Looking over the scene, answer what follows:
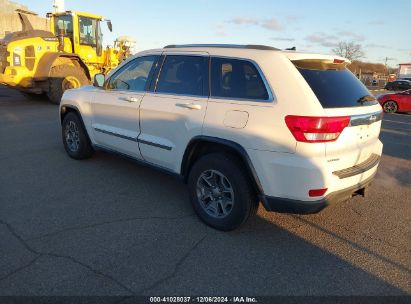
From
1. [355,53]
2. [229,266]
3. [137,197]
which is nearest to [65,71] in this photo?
[137,197]

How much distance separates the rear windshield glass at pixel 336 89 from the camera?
10.0 feet

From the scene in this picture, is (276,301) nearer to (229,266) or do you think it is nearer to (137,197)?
(229,266)

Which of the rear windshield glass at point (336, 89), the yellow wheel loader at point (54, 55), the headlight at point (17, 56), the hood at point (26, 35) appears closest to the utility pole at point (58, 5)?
the yellow wheel loader at point (54, 55)

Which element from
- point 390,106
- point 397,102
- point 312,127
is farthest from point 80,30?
point 397,102

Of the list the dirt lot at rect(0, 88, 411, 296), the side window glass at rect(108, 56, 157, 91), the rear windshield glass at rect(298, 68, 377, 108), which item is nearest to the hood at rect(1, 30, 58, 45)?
the dirt lot at rect(0, 88, 411, 296)

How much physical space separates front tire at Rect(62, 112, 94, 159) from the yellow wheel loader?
22.1ft

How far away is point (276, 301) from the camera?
8.32 feet

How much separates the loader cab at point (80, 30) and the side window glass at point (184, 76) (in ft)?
33.5

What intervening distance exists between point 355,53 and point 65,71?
203ft

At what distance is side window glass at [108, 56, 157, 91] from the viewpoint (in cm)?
435

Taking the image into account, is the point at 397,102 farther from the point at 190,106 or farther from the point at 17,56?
the point at 17,56

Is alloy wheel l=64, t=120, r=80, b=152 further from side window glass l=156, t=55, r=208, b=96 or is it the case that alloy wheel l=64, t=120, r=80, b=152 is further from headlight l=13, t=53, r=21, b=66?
headlight l=13, t=53, r=21, b=66

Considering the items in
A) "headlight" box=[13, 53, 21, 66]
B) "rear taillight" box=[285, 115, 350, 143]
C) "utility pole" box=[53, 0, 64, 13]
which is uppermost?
"utility pole" box=[53, 0, 64, 13]

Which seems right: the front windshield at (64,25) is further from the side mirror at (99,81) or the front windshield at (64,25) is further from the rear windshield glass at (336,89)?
the rear windshield glass at (336,89)
